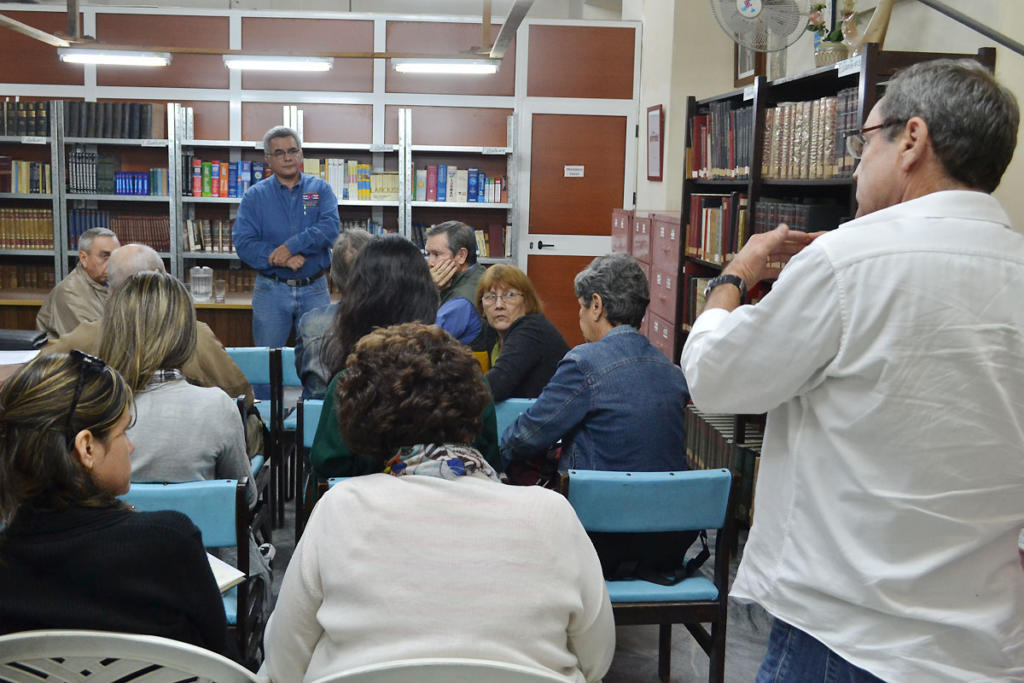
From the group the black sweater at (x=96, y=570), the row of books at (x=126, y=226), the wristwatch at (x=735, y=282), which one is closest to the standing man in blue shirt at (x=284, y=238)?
the row of books at (x=126, y=226)

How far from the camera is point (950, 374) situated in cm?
117

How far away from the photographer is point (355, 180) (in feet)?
24.6

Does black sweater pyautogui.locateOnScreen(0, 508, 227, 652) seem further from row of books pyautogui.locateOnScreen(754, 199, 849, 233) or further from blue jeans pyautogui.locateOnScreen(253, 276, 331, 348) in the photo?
blue jeans pyautogui.locateOnScreen(253, 276, 331, 348)

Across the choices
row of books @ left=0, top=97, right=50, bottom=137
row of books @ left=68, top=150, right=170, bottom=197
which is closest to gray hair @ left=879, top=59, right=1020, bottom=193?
row of books @ left=68, top=150, right=170, bottom=197

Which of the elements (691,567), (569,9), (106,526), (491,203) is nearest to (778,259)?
(691,567)

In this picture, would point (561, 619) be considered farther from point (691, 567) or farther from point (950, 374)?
point (691, 567)

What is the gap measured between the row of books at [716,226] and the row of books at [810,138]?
266mm

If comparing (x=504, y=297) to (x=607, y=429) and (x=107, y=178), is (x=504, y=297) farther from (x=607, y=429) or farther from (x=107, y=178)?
(x=107, y=178)

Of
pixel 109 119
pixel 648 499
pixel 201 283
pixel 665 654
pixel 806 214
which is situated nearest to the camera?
pixel 648 499

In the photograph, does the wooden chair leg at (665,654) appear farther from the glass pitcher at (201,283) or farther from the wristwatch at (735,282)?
the glass pitcher at (201,283)

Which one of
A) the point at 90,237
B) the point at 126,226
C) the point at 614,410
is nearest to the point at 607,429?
the point at 614,410

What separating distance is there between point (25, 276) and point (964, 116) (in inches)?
308

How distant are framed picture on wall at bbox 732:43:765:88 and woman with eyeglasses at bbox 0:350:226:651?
4.84 metres

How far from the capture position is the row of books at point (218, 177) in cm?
734
